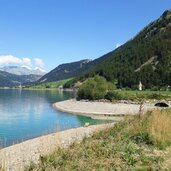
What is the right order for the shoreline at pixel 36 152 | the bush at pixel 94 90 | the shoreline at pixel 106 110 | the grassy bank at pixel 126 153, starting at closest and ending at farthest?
the grassy bank at pixel 126 153 → the shoreline at pixel 36 152 → the shoreline at pixel 106 110 → the bush at pixel 94 90

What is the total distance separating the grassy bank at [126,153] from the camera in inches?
410

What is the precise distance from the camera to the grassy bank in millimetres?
10423

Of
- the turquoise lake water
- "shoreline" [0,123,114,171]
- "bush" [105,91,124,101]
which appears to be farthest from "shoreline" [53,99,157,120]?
"shoreline" [0,123,114,171]

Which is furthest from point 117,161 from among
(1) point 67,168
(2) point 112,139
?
(2) point 112,139

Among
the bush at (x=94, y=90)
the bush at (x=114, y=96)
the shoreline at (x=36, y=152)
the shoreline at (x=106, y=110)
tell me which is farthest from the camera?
the bush at (x=94, y=90)

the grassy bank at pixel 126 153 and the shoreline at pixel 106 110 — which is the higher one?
the grassy bank at pixel 126 153

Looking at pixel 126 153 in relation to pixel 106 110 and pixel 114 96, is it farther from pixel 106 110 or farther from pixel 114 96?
pixel 114 96

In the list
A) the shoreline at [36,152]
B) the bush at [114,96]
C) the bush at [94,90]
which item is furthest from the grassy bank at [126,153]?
the bush at [94,90]

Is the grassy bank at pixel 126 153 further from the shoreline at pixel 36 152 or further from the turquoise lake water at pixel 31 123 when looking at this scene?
the turquoise lake water at pixel 31 123

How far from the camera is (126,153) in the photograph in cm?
1178

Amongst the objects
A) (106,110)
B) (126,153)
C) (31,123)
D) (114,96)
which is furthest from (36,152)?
(114,96)

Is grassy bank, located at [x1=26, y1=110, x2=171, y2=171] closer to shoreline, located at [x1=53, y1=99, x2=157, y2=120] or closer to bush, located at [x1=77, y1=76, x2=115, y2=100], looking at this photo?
shoreline, located at [x1=53, y1=99, x2=157, y2=120]

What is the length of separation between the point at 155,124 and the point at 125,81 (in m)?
175

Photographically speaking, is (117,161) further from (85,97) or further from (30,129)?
(85,97)
